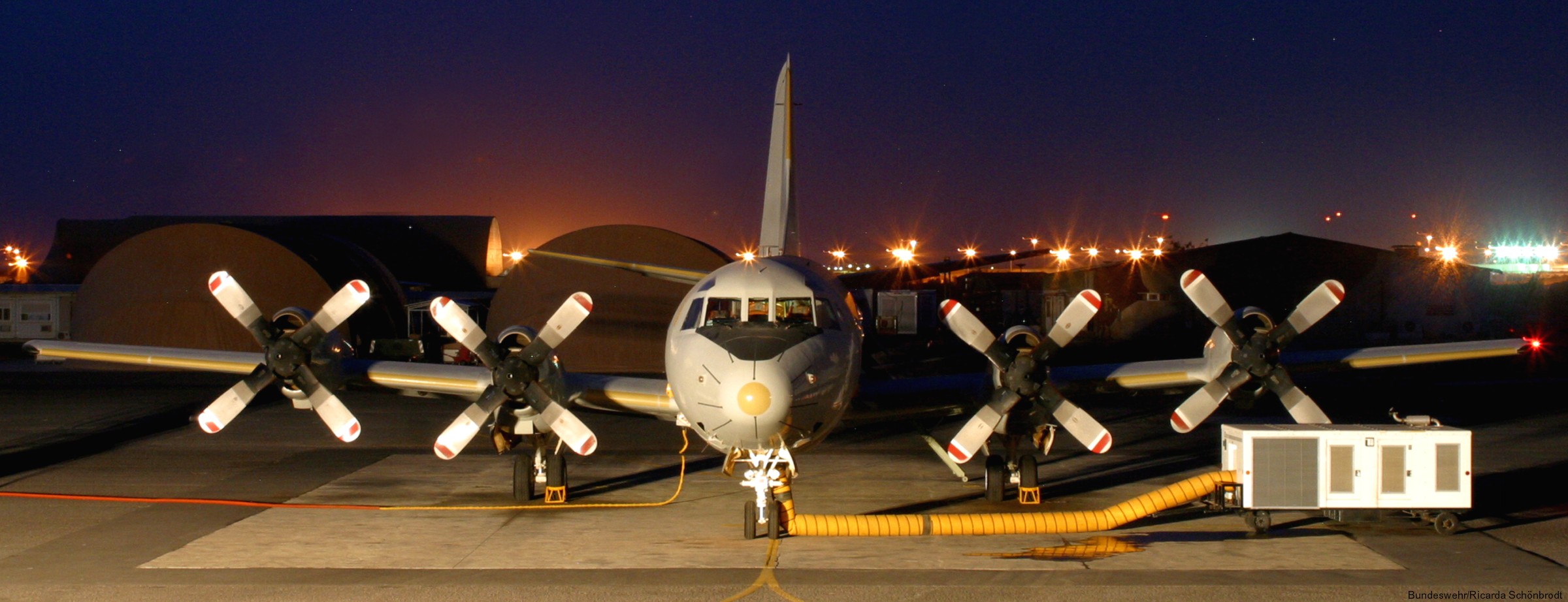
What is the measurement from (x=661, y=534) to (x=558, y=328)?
2793 millimetres

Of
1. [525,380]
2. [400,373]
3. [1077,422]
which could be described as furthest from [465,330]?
[1077,422]

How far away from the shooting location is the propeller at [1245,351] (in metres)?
13.3

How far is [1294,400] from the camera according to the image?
44.8 ft

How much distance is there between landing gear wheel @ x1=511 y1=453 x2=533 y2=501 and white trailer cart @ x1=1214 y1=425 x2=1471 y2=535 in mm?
8470

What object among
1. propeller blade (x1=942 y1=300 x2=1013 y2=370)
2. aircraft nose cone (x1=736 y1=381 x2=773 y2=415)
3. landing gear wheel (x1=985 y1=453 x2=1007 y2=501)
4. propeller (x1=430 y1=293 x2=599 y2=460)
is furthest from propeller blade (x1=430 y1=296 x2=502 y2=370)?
landing gear wheel (x1=985 y1=453 x2=1007 y2=501)

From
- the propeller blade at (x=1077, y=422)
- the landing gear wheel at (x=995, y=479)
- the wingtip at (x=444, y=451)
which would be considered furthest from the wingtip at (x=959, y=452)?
the wingtip at (x=444, y=451)

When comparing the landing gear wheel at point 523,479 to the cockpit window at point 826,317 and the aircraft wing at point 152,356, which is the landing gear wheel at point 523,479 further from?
the cockpit window at point 826,317

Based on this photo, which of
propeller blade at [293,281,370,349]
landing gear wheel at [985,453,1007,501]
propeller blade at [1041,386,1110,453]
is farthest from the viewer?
landing gear wheel at [985,453,1007,501]

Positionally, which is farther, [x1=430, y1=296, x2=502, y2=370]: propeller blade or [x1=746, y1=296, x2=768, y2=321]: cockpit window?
[x1=430, y1=296, x2=502, y2=370]: propeller blade

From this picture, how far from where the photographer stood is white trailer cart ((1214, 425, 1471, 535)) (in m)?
11.9

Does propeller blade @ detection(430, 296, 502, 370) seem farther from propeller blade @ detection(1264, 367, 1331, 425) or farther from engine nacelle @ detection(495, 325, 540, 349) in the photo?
propeller blade @ detection(1264, 367, 1331, 425)

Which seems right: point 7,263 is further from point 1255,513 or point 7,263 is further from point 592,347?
point 1255,513

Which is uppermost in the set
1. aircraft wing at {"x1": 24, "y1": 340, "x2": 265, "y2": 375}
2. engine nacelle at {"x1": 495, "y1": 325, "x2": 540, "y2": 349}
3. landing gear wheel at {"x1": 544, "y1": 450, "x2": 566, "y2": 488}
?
engine nacelle at {"x1": 495, "y1": 325, "x2": 540, "y2": 349}

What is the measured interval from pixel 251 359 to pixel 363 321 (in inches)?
1178
